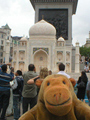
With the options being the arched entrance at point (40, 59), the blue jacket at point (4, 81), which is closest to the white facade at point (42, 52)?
the arched entrance at point (40, 59)

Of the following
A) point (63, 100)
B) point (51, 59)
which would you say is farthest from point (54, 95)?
point (51, 59)

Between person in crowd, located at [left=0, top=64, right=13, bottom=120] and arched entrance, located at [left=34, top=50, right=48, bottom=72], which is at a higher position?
arched entrance, located at [left=34, top=50, right=48, bottom=72]

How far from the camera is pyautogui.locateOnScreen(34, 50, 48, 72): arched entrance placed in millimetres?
23125

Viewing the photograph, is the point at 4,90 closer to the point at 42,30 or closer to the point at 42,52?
the point at 42,52

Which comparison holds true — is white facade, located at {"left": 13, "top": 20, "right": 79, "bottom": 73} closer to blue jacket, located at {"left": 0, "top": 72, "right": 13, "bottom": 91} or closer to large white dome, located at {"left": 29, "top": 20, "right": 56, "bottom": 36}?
large white dome, located at {"left": 29, "top": 20, "right": 56, "bottom": 36}

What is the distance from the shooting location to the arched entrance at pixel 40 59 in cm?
2312

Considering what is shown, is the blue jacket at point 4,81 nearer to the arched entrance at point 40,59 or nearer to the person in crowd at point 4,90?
the person in crowd at point 4,90

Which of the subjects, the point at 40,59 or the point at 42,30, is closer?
the point at 40,59

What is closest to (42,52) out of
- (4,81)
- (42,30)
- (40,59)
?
(40,59)

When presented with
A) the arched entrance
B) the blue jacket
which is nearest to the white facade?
the arched entrance

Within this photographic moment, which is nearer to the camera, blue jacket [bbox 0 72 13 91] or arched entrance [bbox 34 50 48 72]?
blue jacket [bbox 0 72 13 91]

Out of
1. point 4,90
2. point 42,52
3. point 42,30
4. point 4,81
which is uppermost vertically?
point 42,30

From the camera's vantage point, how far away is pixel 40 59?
76.5ft

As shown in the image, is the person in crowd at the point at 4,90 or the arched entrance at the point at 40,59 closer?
the person in crowd at the point at 4,90
